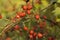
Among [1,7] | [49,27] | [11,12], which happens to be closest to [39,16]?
Result: [49,27]

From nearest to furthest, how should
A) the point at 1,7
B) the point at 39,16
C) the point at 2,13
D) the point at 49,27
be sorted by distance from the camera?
the point at 39,16, the point at 49,27, the point at 2,13, the point at 1,7

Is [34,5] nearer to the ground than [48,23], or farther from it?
farther from it

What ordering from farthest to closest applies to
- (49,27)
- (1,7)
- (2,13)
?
(1,7)
(2,13)
(49,27)

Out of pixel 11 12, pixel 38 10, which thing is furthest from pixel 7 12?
pixel 38 10

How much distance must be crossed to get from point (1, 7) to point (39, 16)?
799mm

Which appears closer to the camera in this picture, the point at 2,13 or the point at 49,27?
the point at 49,27

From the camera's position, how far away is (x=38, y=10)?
2.38 m

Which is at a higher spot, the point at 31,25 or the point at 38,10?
the point at 38,10

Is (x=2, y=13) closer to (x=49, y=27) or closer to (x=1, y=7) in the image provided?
(x=1, y=7)

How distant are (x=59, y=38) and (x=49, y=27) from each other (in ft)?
0.54

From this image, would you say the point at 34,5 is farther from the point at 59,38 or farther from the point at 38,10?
the point at 59,38

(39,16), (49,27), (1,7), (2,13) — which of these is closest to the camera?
(39,16)

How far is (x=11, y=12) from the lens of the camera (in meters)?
2.70

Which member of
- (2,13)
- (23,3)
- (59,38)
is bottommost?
(59,38)
